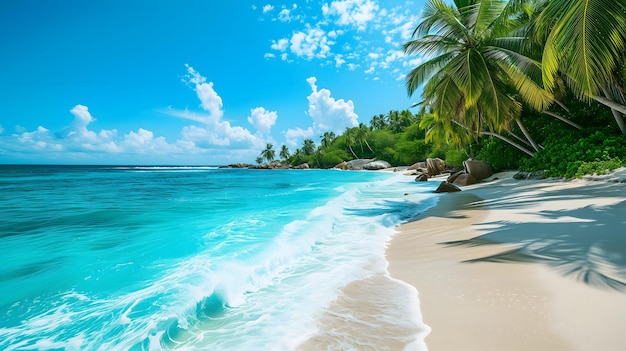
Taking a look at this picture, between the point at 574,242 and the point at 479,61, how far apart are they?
1031 centimetres

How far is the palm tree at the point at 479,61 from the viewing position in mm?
11961

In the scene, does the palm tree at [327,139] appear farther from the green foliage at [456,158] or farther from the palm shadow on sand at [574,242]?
the palm shadow on sand at [574,242]

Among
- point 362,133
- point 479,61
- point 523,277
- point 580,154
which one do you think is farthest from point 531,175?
point 362,133

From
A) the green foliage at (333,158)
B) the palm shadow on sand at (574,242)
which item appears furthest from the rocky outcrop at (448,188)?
the green foliage at (333,158)

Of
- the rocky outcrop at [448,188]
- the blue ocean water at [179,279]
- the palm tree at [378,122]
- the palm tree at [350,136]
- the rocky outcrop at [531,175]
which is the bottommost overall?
the blue ocean water at [179,279]

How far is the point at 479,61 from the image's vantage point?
12320 mm

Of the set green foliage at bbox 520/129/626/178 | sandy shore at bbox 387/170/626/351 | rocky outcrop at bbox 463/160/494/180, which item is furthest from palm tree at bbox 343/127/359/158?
sandy shore at bbox 387/170/626/351

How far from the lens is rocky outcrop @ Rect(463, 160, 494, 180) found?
19453mm

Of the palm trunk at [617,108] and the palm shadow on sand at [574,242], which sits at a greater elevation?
the palm trunk at [617,108]

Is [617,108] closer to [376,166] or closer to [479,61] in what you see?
[479,61]

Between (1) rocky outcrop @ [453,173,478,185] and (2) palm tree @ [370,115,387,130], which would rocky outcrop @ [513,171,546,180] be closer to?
(1) rocky outcrop @ [453,173,478,185]

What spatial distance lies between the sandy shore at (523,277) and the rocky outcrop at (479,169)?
12.6 m

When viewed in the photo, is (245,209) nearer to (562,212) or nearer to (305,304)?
(305,304)

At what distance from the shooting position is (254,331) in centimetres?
325
